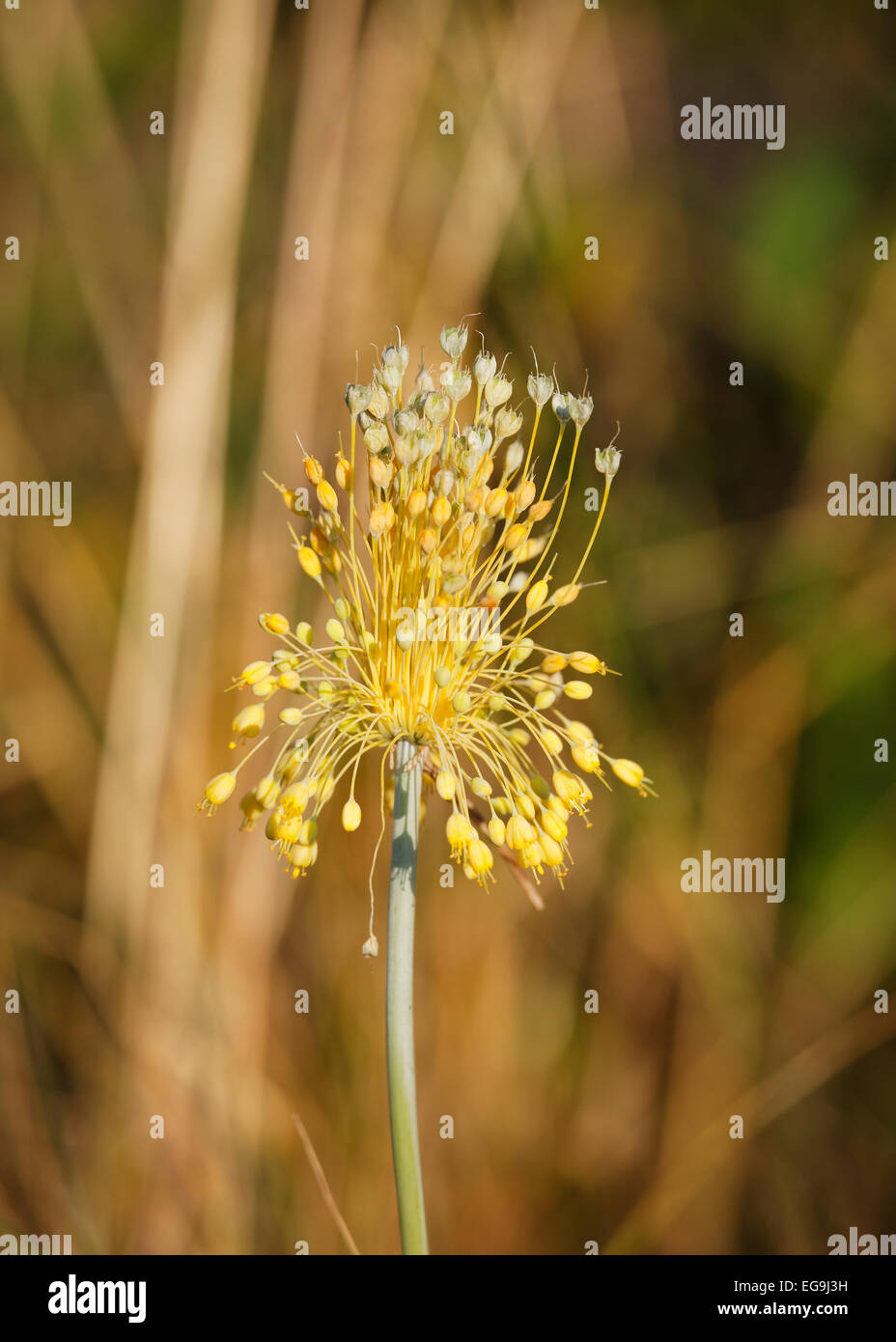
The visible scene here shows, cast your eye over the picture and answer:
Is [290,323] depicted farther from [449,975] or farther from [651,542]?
[449,975]

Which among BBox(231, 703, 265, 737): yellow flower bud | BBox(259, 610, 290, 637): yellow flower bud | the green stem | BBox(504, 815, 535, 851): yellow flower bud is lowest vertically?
the green stem

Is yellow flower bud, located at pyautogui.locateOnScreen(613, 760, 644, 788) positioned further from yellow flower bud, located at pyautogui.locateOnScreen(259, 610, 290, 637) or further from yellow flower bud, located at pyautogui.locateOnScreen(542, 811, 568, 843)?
yellow flower bud, located at pyautogui.locateOnScreen(259, 610, 290, 637)

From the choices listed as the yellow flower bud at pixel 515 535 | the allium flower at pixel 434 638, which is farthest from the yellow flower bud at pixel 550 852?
the yellow flower bud at pixel 515 535

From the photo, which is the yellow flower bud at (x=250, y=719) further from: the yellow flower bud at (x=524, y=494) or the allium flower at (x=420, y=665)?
the yellow flower bud at (x=524, y=494)

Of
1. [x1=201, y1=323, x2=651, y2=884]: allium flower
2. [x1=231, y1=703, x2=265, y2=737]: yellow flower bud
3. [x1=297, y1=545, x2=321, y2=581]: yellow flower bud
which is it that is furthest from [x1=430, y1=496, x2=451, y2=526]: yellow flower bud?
[x1=231, y1=703, x2=265, y2=737]: yellow flower bud

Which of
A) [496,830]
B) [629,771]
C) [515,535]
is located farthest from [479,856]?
[515,535]
